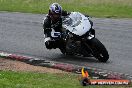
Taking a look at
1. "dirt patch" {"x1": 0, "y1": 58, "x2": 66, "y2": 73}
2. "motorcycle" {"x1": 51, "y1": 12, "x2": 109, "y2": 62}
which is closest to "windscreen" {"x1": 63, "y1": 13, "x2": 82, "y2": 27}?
"motorcycle" {"x1": 51, "y1": 12, "x2": 109, "y2": 62}

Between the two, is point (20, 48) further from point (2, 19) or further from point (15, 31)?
point (2, 19)

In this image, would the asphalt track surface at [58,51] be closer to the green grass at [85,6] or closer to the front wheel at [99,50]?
the front wheel at [99,50]

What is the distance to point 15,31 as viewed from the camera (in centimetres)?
2058

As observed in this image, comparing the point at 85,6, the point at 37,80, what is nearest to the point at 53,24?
the point at 37,80

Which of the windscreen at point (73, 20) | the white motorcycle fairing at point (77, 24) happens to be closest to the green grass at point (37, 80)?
the white motorcycle fairing at point (77, 24)

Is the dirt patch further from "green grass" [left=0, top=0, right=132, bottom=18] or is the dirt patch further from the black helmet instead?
"green grass" [left=0, top=0, right=132, bottom=18]

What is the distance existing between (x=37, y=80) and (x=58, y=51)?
200 inches

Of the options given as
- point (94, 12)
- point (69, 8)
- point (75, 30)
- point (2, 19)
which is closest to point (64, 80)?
point (75, 30)

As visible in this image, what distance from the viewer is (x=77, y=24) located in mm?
13719

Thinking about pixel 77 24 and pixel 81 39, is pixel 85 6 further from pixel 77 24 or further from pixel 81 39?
pixel 81 39

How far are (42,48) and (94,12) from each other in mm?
13902

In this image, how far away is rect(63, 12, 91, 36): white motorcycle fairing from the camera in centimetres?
1342

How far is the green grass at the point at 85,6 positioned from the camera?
29125 millimetres

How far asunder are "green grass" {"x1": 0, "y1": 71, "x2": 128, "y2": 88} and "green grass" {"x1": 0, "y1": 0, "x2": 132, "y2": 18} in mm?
16508
